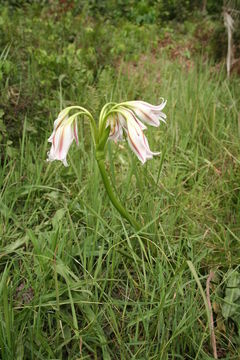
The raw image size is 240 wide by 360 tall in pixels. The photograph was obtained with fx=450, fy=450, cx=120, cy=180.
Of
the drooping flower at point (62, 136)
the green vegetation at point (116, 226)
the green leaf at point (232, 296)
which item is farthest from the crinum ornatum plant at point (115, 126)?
the green leaf at point (232, 296)

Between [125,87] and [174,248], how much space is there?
2097 mm

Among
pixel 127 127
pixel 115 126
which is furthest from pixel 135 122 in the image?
pixel 115 126

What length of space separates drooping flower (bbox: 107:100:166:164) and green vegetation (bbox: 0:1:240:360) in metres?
0.42

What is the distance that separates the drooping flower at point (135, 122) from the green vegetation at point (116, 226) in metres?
0.42

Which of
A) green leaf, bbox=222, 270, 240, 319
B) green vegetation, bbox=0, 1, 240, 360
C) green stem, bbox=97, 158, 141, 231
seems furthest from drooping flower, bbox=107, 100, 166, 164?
green leaf, bbox=222, 270, 240, 319

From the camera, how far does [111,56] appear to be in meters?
4.51

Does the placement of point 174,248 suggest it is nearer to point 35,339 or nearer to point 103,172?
point 103,172

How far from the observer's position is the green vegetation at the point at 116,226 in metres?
1.79

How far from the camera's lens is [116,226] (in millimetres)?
2195

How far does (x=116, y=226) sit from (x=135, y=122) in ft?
2.43

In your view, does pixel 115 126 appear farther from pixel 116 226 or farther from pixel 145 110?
pixel 116 226

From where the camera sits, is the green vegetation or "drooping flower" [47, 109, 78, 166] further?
the green vegetation

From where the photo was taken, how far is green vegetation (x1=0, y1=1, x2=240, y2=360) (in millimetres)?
1788

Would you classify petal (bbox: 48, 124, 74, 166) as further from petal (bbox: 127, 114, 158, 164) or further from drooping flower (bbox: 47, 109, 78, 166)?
petal (bbox: 127, 114, 158, 164)
